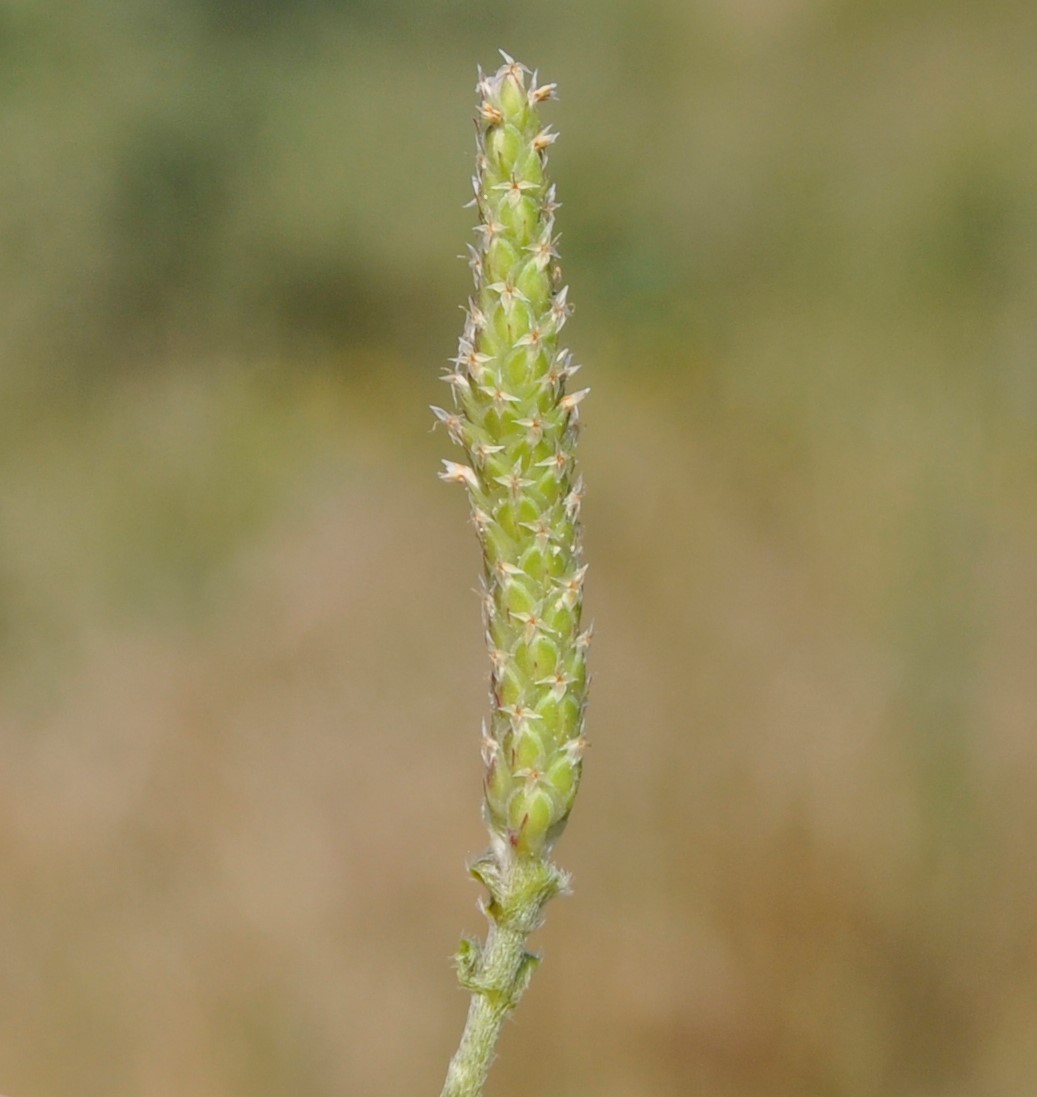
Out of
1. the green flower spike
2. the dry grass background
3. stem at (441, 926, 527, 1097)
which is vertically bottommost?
the dry grass background

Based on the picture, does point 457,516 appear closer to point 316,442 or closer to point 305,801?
point 316,442

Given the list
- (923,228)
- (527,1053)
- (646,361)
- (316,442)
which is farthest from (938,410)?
(527,1053)

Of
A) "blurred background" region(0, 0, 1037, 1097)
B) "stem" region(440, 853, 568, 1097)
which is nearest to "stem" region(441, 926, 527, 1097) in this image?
"stem" region(440, 853, 568, 1097)

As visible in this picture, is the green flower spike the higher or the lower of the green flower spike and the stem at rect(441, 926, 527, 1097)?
the higher

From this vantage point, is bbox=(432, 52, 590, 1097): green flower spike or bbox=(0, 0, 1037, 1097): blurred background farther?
bbox=(0, 0, 1037, 1097): blurred background

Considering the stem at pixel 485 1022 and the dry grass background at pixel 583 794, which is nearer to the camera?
the stem at pixel 485 1022

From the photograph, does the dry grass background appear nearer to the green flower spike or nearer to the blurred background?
the blurred background

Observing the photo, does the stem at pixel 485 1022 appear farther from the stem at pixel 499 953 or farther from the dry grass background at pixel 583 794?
the dry grass background at pixel 583 794

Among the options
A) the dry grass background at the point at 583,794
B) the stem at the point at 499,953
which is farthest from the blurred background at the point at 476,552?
the stem at the point at 499,953
